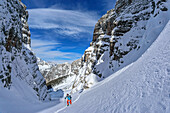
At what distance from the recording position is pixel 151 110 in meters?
3.33

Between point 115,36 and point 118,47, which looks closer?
point 118,47

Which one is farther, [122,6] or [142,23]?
[122,6]

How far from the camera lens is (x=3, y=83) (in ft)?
49.3

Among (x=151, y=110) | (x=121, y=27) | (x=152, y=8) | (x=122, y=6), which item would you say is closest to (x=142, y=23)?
(x=152, y=8)

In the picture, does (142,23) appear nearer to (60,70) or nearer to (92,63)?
(92,63)

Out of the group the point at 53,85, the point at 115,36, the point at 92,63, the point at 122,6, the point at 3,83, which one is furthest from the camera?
the point at 53,85

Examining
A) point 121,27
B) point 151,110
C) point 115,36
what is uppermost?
point 121,27

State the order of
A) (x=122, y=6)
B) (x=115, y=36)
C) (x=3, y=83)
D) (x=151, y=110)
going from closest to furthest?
1. (x=151, y=110)
2. (x=3, y=83)
3. (x=115, y=36)
4. (x=122, y=6)

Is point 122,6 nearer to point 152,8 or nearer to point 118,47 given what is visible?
point 152,8

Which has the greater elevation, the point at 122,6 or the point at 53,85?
the point at 122,6

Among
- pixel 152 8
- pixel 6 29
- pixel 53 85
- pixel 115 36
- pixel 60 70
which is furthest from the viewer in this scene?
pixel 60 70

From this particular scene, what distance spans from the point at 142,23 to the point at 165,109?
26.9 metres

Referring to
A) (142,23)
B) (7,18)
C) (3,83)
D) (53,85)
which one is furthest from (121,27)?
(53,85)

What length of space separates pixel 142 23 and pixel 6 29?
102 ft
